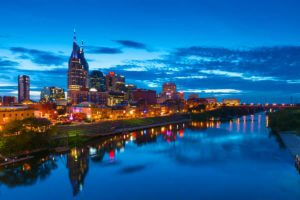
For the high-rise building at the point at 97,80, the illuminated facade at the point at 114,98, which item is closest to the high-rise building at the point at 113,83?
the high-rise building at the point at 97,80

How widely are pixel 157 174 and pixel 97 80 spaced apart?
151m

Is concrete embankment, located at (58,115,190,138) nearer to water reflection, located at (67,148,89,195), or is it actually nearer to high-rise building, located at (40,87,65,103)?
water reflection, located at (67,148,89,195)

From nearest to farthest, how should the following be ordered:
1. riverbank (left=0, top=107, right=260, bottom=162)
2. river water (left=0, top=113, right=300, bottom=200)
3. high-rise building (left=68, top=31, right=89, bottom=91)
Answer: river water (left=0, top=113, right=300, bottom=200), riverbank (left=0, top=107, right=260, bottom=162), high-rise building (left=68, top=31, right=89, bottom=91)

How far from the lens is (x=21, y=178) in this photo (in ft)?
77.8

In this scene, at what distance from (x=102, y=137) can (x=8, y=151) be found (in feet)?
59.2

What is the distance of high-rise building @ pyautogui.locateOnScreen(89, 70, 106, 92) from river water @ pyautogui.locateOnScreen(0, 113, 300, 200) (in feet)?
445

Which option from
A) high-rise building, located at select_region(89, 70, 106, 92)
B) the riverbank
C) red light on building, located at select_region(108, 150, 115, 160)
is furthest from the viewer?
high-rise building, located at select_region(89, 70, 106, 92)

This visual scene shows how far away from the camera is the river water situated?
804 inches

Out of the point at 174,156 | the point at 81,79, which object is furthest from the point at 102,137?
the point at 81,79

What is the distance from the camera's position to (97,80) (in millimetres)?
172875

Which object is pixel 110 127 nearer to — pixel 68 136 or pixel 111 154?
pixel 68 136

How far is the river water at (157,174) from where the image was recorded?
804 inches

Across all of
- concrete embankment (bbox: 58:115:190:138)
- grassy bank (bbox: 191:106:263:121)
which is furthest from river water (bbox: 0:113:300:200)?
grassy bank (bbox: 191:106:263:121)

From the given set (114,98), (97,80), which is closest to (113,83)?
(97,80)
